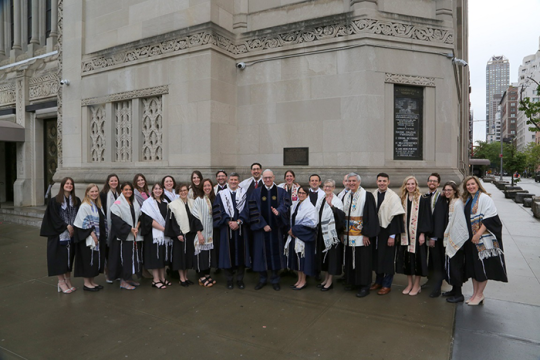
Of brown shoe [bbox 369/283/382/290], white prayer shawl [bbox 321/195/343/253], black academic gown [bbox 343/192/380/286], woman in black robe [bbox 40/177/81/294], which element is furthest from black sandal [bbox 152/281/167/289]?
brown shoe [bbox 369/283/382/290]

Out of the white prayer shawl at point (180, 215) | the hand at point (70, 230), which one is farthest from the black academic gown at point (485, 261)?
the hand at point (70, 230)

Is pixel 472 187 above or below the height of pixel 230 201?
above

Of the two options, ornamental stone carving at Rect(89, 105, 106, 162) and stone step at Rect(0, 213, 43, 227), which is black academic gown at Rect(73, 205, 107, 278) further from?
stone step at Rect(0, 213, 43, 227)

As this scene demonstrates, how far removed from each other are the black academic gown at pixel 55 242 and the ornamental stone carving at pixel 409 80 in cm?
740

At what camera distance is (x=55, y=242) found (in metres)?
5.92

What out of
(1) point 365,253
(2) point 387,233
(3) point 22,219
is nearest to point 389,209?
(2) point 387,233

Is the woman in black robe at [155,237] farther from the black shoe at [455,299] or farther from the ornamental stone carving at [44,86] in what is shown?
the ornamental stone carving at [44,86]

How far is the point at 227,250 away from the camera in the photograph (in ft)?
20.5

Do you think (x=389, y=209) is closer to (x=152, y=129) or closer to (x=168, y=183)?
(x=168, y=183)

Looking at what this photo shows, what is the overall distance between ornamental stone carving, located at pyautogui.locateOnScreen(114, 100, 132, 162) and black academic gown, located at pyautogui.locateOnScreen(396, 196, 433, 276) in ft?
26.5

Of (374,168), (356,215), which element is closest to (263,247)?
(356,215)

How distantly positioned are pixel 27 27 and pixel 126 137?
10620mm

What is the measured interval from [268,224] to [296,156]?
3.41 meters

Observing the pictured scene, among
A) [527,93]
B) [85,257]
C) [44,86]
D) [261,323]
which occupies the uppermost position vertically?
[527,93]
